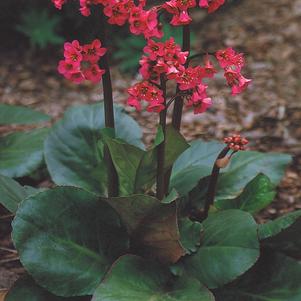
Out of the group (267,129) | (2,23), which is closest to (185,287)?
(267,129)

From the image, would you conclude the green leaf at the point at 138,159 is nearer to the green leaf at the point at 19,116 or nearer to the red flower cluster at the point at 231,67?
the red flower cluster at the point at 231,67

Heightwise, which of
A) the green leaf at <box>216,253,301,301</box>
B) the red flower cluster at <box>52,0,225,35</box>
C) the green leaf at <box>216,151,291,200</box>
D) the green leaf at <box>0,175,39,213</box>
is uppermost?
the red flower cluster at <box>52,0,225,35</box>

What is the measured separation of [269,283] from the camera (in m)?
2.31

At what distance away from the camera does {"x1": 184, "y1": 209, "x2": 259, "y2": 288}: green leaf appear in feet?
7.07

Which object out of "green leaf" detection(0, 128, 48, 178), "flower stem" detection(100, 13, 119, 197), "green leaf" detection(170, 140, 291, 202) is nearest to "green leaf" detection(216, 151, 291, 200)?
"green leaf" detection(170, 140, 291, 202)

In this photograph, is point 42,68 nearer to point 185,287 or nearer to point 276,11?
point 276,11

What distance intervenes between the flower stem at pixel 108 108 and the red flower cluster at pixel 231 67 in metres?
0.36

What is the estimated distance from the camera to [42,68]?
433 cm

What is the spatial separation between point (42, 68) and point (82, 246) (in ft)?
7.47

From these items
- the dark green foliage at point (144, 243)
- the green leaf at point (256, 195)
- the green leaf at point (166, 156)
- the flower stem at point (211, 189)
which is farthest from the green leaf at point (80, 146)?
the green leaf at point (256, 195)

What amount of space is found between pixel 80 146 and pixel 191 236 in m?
0.66

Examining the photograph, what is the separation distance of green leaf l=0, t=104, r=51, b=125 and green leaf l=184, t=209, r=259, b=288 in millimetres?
1131

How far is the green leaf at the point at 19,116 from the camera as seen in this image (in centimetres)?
311

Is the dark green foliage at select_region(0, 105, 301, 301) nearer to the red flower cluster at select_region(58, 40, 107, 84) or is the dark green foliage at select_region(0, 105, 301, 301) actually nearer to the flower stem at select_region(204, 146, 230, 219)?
the flower stem at select_region(204, 146, 230, 219)
